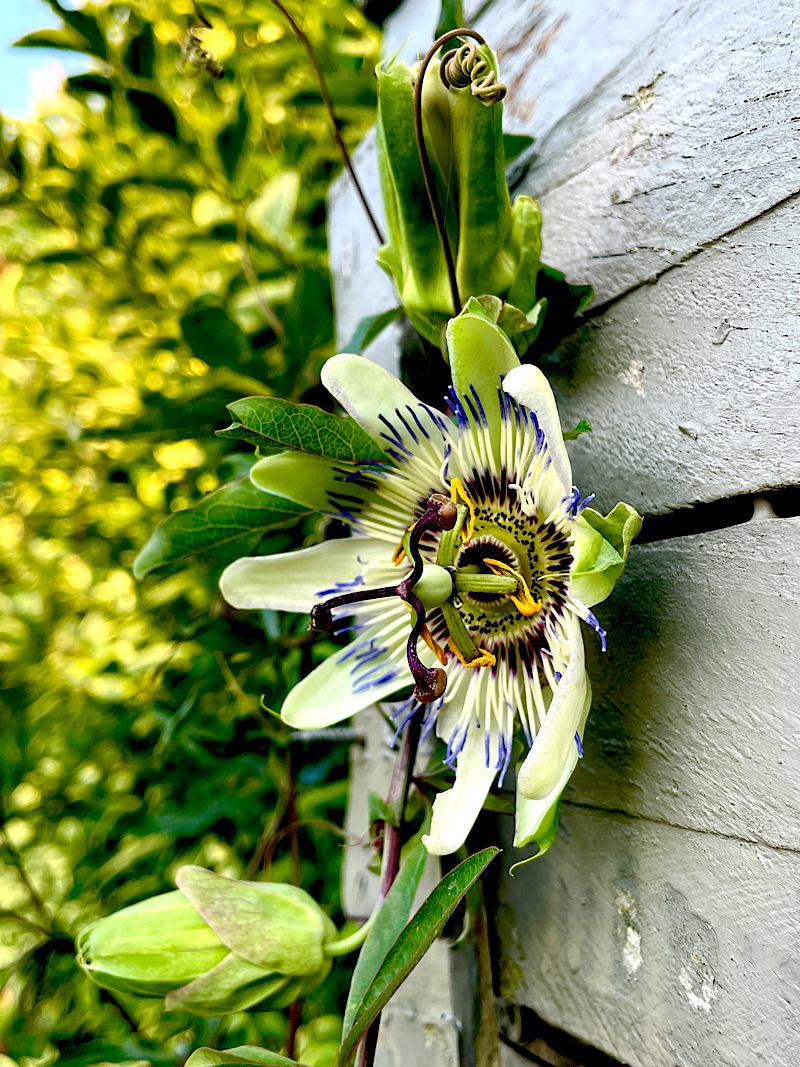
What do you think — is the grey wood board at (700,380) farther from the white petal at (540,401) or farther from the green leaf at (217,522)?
the green leaf at (217,522)

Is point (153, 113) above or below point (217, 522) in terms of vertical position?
above

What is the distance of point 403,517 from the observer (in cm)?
69

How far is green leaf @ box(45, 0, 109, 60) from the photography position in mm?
912

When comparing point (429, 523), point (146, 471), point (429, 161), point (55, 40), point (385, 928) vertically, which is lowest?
point (146, 471)

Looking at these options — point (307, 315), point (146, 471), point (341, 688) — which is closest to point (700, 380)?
point (341, 688)

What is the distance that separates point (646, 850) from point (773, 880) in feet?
0.36

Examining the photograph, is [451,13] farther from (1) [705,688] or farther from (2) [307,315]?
(1) [705,688]

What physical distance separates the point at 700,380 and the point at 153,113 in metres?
0.81

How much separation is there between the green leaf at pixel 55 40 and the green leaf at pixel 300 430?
0.65 m

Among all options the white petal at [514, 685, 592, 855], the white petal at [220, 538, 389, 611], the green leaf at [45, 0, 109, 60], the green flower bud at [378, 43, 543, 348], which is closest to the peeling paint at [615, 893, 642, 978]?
the white petal at [514, 685, 592, 855]

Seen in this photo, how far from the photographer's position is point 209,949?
1.94 ft

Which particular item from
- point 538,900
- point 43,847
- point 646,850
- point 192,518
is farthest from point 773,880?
point 43,847

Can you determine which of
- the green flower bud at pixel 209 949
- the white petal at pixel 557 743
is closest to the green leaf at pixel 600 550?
the white petal at pixel 557 743

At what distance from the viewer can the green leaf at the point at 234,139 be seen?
103cm
